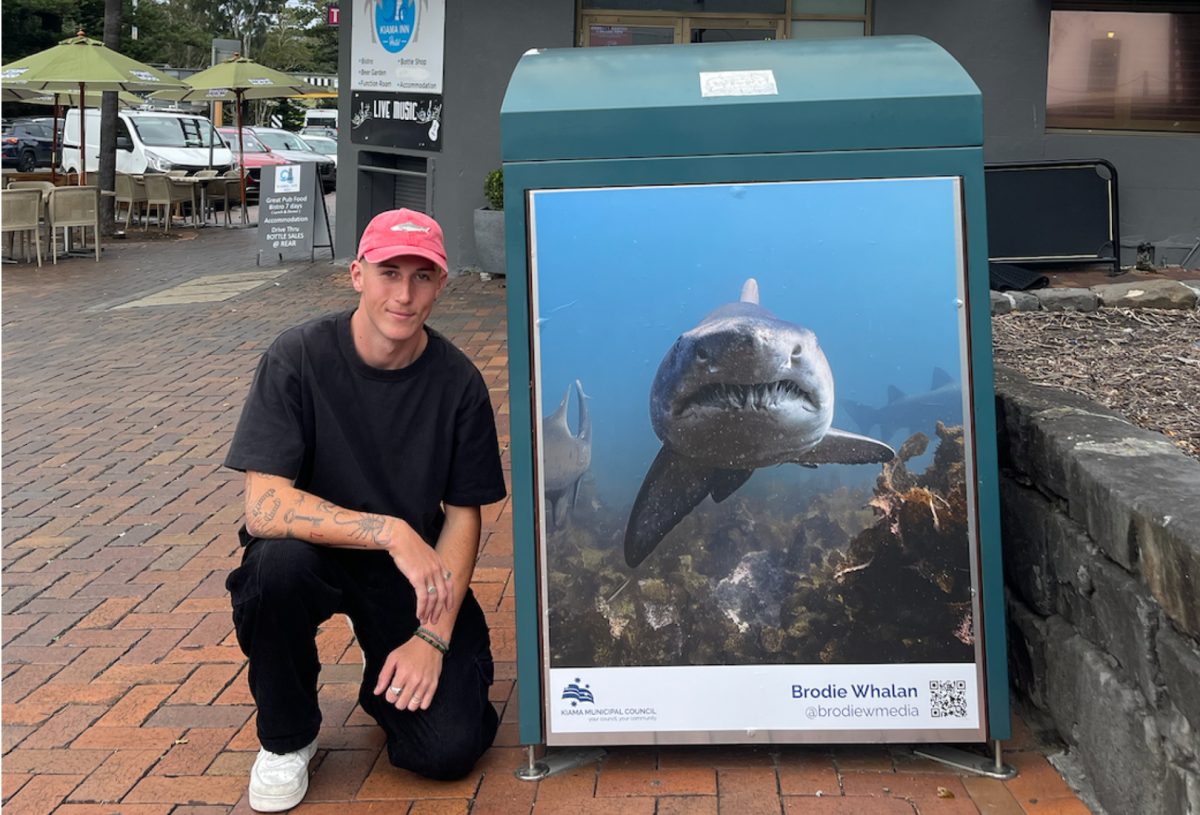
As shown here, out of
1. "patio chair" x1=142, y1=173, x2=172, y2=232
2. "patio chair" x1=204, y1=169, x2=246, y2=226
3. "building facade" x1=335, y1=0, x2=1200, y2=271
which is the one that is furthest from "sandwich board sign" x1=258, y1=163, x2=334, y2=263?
"patio chair" x1=204, y1=169, x2=246, y2=226

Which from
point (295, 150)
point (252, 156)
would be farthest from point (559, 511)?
point (295, 150)

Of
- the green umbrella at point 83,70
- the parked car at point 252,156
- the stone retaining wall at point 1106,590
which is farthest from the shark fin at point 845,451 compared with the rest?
the parked car at point 252,156

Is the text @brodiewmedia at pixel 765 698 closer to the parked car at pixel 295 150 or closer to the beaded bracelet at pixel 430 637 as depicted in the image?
the beaded bracelet at pixel 430 637

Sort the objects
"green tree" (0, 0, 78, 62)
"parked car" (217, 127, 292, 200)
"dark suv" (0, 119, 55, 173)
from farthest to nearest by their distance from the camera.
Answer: "green tree" (0, 0, 78, 62) → "dark suv" (0, 119, 55, 173) → "parked car" (217, 127, 292, 200)

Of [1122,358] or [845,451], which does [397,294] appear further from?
[1122,358]

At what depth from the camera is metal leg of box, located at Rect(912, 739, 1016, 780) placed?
120 inches

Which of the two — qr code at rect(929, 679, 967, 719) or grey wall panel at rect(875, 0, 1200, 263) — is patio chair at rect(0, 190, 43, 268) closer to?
grey wall panel at rect(875, 0, 1200, 263)

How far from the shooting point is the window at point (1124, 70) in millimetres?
9961

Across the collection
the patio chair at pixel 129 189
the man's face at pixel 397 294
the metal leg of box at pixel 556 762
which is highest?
the patio chair at pixel 129 189

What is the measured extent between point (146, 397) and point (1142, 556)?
20.1ft

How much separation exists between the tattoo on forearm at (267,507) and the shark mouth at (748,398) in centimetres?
97

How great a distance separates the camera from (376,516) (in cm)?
304

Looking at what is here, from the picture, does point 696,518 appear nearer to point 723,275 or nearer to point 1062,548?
point 723,275

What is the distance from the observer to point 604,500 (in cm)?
306
